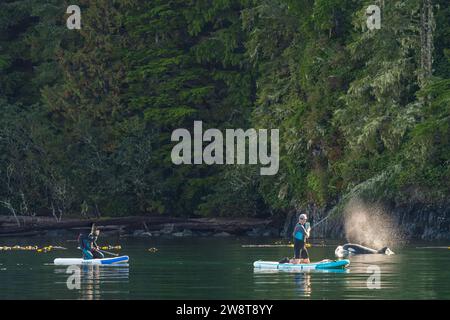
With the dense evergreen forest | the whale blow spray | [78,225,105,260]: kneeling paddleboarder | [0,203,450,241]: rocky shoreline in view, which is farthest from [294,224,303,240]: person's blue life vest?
[0,203,450,241]: rocky shoreline

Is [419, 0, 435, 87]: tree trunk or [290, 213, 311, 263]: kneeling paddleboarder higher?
[419, 0, 435, 87]: tree trunk

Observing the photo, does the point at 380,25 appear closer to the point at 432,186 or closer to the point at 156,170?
the point at 432,186

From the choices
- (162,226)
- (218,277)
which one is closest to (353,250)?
(218,277)

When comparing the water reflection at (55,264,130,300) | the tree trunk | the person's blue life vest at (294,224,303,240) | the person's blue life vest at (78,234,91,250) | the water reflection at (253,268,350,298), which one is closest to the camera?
the water reflection at (55,264,130,300)

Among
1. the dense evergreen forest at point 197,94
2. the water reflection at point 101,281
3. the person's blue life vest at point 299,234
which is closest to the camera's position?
the water reflection at point 101,281

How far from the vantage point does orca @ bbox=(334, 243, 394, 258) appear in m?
59.7

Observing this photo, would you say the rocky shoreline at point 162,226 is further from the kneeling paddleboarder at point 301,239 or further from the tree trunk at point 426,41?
the kneeling paddleboarder at point 301,239

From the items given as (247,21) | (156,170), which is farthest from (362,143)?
(156,170)

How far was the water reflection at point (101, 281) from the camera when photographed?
1657 inches

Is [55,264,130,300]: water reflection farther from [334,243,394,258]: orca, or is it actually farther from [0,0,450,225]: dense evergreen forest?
[0,0,450,225]: dense evergreen forest

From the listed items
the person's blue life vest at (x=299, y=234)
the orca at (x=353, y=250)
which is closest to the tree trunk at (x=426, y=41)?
the orca at (x=353, y=250)

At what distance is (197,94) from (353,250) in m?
27.3

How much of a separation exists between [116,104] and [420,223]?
23.4m

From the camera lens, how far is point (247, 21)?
82.4 m
